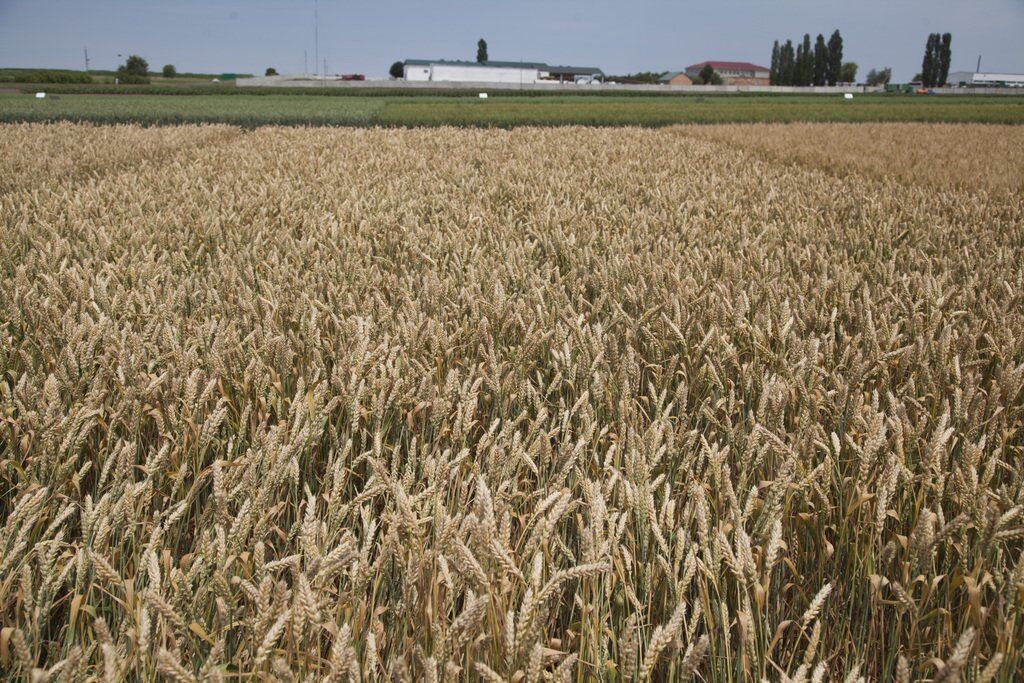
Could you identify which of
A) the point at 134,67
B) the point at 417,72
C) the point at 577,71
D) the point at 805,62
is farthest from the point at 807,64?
the point at 134,67

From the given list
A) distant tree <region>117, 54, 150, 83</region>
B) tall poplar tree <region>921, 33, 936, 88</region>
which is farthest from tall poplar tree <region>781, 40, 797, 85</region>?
distant tree <region>117, 54, 150, 83</region>

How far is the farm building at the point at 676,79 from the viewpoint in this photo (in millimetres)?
128462

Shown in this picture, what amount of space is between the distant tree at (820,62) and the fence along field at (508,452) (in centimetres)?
10761

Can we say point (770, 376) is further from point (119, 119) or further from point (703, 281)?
point (119, 119)

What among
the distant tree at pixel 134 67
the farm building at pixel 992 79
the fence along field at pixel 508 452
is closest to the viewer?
the fence along field at pixel 508 452

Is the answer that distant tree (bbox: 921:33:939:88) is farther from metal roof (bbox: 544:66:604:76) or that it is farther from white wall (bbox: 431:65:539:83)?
white wall (bbox: 431:65:539:83)

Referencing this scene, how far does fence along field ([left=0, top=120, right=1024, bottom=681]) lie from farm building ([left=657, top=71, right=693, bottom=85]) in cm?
13163

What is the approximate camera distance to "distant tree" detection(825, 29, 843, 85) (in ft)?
319

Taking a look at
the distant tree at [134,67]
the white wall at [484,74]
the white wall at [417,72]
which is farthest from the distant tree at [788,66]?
the distant tree at [134,67]

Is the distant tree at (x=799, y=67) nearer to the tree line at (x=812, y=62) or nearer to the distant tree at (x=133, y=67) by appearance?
the tree line at (x=812, y=62)

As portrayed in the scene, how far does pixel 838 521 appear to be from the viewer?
1.72 metres

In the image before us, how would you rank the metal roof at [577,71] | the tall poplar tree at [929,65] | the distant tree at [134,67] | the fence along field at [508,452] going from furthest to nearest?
1. the metal roof at [577,71]
2. the tall poplar tree at [929,65]
3. the distant tree at [134,67]
4. the fence along field at [508,452]

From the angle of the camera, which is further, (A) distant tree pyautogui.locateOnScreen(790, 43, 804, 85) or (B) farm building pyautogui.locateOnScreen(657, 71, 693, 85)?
(B) farm building pyautogui.locateOnScreen(657, 71, 693, 85)

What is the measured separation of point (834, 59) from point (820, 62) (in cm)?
229
